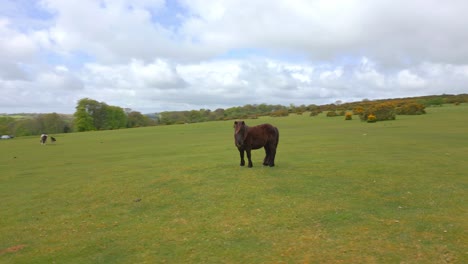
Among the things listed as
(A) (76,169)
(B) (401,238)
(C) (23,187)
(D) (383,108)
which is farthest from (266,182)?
(D) (383,108)

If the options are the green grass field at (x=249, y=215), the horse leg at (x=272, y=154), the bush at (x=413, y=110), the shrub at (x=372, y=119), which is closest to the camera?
the green grass field at (x=249, y=215)

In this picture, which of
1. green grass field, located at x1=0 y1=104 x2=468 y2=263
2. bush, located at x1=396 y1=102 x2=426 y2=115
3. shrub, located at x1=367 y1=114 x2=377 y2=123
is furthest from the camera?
bush, located at x1=396 y1=102 x2=426 y2=115

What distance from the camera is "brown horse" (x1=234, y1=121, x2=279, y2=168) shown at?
1259cm

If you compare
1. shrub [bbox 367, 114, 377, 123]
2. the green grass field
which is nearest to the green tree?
shrub [bbox 367, 114, 377, 123]

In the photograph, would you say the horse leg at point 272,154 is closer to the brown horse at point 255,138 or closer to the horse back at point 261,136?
the brown horse at point 255,138

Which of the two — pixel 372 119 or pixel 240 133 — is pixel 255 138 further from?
pixel 372 119

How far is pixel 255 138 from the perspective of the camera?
42.1ft

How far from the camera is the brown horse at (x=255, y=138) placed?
41.3ft

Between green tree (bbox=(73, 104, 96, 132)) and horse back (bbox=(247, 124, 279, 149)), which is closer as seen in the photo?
horse back (bbox=(247, 124, 279, 149))

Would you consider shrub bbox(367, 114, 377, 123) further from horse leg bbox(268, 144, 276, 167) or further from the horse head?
the horse head

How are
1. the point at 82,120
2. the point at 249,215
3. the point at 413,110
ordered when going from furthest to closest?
1. the point at 82,120
2. the point at 413,110
3. the point at 249,215

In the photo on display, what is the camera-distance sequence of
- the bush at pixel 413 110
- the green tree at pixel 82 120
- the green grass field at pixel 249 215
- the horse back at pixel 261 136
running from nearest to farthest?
the green grass field at pixel 249 215
the horse back at pixel 261 136
the bush at pixel 413 110
the green tree at pixel 82 120

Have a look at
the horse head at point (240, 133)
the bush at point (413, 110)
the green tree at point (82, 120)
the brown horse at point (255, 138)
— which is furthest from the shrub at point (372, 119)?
the green tree at point (82, 120)

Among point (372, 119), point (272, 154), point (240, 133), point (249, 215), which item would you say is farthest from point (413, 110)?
point (249, 215)
